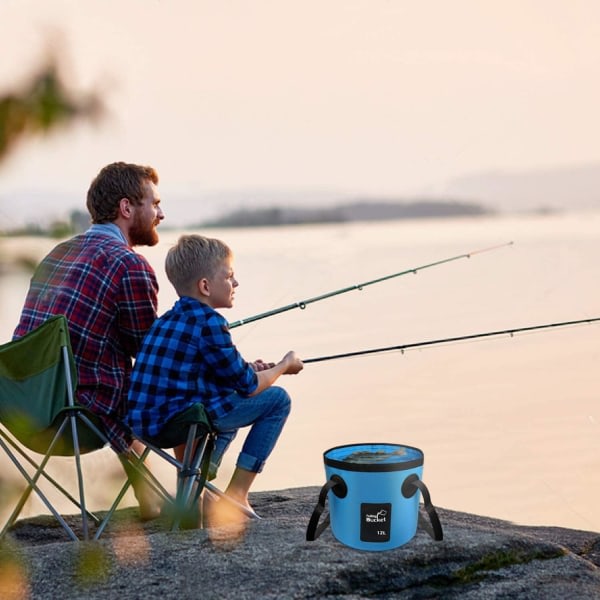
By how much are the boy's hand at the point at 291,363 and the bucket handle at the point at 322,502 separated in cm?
61

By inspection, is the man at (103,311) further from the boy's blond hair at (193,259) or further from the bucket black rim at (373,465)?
the bucket black rim at (373,465)

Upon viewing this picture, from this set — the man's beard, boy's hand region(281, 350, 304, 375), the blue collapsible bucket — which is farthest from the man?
the blue collapsible bucket

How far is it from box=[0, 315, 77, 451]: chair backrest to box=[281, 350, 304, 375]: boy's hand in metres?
0.73

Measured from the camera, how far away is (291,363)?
340 cm

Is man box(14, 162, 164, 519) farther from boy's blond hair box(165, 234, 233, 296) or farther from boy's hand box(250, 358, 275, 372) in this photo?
boy's hand box(250, 358, 275, 372)

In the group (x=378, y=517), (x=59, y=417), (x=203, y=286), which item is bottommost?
(x=378, y=517)

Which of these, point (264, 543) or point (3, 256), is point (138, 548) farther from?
point (3, 256)

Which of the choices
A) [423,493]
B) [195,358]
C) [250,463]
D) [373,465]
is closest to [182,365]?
[195,358]

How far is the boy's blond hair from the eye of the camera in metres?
3.19

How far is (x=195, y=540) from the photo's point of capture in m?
2.95

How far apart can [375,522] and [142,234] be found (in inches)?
59.0

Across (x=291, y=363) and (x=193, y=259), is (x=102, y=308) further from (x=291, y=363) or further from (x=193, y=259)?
(x=291, y=363)

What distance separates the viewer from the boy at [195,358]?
10.4 feet

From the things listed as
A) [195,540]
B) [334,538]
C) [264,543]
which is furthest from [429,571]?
[195,540]
